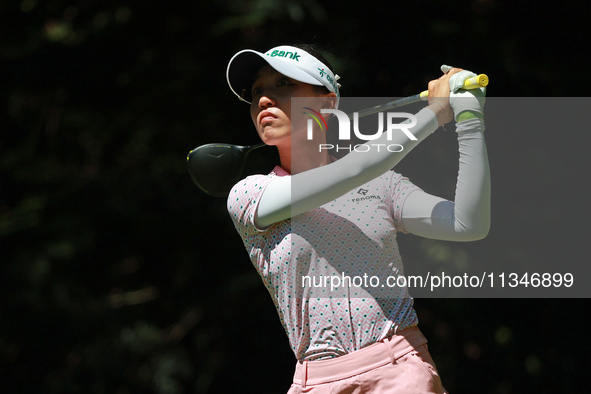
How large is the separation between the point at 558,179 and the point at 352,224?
4.39 feet

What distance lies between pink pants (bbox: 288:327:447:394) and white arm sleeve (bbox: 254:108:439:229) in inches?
10.6

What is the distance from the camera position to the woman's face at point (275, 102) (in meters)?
1.24

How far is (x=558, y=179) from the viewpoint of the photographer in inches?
87.2

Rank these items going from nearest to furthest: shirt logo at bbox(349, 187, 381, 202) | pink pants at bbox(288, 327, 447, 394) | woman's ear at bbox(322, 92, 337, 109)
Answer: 1. pink pants at bbox(288, 327, 447, 394)
2. shirt logo at bbox(349, 187, 381, 202)
3. woman's ear at bbox(322, 92, 337, 109)

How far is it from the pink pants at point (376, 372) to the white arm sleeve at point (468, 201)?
231mm

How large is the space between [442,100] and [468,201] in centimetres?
19

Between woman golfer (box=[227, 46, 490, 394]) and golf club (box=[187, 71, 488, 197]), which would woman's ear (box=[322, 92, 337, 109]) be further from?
golf club (box=[187, 71, 488, 197])

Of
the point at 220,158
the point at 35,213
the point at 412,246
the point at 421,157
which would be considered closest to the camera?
the point at 220,158

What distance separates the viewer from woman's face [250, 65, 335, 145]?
1.24 meters

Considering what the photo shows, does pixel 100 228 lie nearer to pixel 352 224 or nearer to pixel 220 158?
pixel 220 158

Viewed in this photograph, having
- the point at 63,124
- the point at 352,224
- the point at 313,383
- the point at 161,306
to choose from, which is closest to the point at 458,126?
the point at 352,224

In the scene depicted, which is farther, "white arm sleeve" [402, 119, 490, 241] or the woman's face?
the woman's face

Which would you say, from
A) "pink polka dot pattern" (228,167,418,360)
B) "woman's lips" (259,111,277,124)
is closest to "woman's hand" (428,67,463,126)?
"pink polka dot pattern" (228,167,418,360)

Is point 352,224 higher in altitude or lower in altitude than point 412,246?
higher
